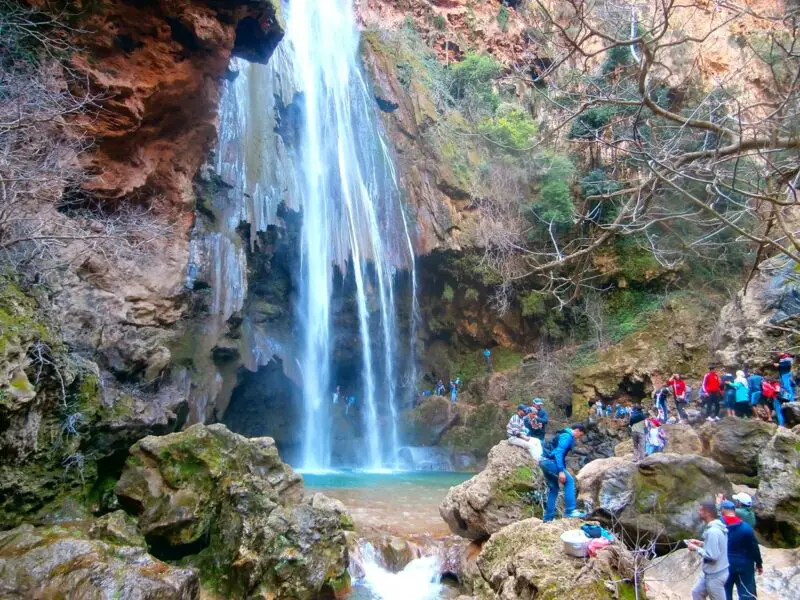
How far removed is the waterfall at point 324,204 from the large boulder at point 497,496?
929cm

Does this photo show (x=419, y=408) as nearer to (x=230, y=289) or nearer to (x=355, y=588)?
(x=230, y=289)

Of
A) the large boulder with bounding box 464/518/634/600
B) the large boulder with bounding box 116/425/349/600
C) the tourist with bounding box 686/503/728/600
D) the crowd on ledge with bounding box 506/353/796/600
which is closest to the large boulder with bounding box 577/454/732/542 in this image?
the crowd on ledge with bounding box 506/353/796/600

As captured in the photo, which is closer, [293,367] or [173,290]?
[173,290]

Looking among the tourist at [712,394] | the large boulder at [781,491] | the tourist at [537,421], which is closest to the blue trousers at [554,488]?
the tourist at [537,421]

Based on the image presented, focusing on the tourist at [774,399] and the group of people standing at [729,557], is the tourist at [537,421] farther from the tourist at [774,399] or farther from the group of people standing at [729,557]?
the tourist at [774,399]

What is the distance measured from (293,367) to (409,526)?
8.85 m

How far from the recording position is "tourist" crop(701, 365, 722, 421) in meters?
11.2

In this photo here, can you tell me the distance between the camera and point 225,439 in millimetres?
8016

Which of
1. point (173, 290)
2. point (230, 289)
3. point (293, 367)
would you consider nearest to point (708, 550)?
point (173, 290)

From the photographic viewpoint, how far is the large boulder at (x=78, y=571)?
4.64 m

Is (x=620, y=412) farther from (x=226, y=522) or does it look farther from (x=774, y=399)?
(x=226, y=522)

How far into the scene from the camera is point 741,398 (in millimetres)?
9781

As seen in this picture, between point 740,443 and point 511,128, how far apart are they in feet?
55.3

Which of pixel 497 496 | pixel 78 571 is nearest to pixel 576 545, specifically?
pixel 497 496
